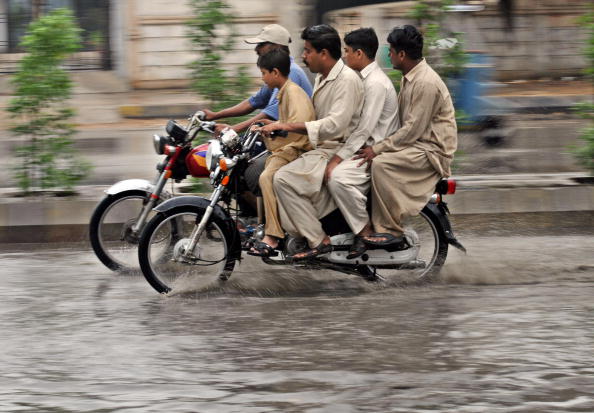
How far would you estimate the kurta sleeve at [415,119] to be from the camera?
7.10 metres

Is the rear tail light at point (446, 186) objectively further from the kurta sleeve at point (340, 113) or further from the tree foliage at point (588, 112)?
the tree foliage at point (588, 112)

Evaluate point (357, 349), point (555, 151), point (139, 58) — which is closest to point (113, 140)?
point (139, 58)

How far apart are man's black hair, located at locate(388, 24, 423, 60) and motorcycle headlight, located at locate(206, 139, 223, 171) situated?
1.30 meters

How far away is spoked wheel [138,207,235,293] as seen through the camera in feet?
23.3

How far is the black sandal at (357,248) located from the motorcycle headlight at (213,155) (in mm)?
1016

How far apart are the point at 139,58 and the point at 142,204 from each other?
1280cm

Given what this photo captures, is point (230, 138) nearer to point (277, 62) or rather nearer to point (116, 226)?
point (277, 62)

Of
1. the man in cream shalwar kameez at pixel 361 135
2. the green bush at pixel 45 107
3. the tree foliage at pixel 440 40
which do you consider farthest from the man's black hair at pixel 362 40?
the green bush at pixel 45 107

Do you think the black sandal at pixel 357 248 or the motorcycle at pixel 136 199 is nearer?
the black sandal at pixel 357 248

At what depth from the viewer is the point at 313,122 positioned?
6.93 m

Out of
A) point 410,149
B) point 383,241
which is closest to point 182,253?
point 383,241

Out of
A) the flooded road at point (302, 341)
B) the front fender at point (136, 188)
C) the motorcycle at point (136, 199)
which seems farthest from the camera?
the front fender at point (136, 188)

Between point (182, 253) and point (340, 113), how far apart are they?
133 cm

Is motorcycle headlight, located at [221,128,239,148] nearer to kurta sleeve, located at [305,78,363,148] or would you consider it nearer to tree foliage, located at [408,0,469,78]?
kurta sleeve, located at [305,78,363,148]
